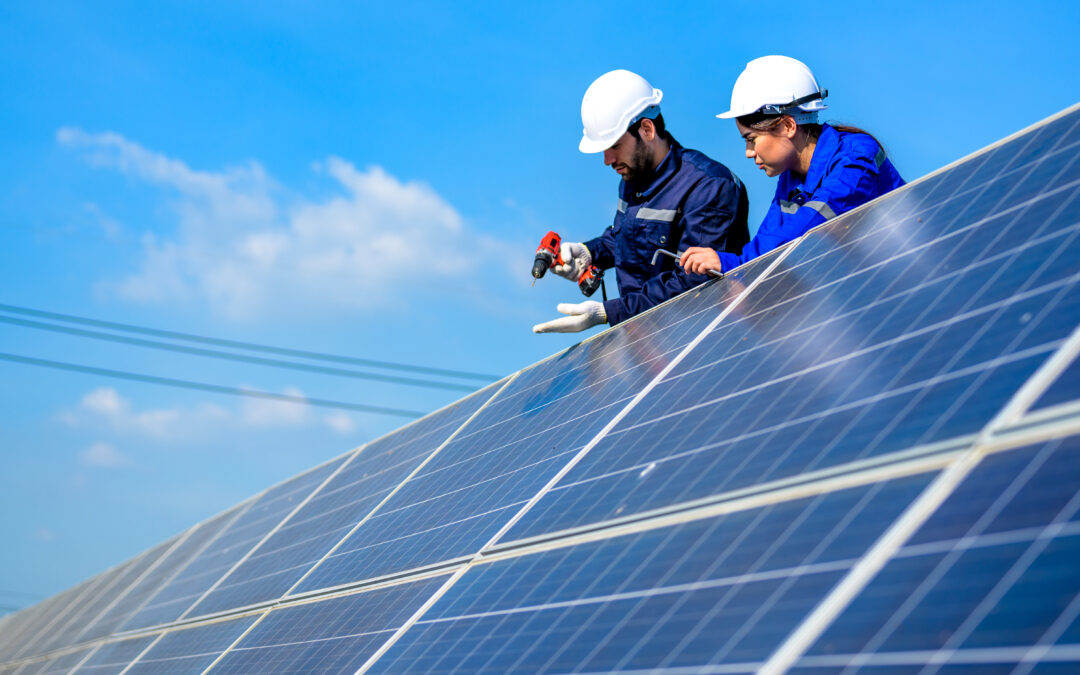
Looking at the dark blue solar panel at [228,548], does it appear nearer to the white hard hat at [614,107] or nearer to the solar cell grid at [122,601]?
the solar cell grid at [122,601]

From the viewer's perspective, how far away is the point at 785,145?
7430 mm

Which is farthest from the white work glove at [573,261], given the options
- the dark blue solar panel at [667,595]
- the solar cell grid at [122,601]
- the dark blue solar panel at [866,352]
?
the solar cell grid at [122,601]

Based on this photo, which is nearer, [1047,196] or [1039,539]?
[1039,539]

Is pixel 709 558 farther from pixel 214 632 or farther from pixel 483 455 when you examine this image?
pixel 214 632

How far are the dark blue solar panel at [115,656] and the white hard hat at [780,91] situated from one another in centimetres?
615

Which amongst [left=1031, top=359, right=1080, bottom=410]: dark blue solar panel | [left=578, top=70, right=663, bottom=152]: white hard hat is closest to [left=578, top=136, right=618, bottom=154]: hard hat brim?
[left=578, top=70, right=663, bottom=152]: white hard hat

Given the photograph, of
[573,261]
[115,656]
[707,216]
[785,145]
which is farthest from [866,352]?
[115,656]

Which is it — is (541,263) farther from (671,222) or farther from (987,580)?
(987,580)

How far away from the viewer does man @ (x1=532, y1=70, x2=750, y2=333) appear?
8219 millimetres

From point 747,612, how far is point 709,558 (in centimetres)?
47

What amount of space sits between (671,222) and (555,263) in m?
1.70

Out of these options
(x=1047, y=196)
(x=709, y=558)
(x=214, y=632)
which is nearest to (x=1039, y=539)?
(x=709, y=558)

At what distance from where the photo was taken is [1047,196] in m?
4.26

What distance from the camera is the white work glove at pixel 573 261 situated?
981 cm
